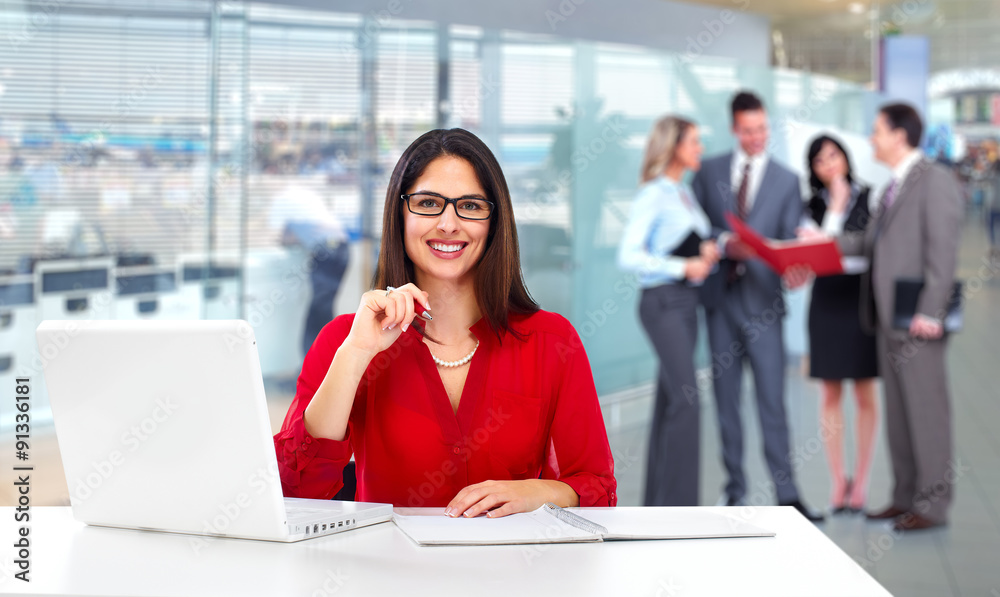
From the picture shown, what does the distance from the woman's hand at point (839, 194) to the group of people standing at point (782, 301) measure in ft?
0.03

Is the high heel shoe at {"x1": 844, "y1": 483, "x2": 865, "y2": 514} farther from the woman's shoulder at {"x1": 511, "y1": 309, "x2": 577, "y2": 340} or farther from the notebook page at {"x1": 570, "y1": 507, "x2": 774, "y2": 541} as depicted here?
the notebook page at {"x1": 570, "y1": 507, "x2": 774, "y2": 541}

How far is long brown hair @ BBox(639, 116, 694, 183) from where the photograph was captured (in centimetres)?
388

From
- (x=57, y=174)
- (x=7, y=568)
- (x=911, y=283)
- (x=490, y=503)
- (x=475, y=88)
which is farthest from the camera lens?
(x=475, y=88)

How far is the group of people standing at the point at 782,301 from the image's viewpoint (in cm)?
377

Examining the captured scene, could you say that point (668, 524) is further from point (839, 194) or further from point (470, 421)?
point (839, 194)

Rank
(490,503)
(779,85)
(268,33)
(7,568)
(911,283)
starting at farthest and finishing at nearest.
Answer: (779,85) < (268,33) < (911,283) < (490,503) < (7,568)

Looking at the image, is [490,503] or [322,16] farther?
[322,16]

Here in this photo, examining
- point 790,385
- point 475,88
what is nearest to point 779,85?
point 790,385

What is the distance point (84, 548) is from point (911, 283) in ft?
11.5

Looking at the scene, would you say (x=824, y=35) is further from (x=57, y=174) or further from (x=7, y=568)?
(x=7, y=568)

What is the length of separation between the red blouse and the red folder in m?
2.10

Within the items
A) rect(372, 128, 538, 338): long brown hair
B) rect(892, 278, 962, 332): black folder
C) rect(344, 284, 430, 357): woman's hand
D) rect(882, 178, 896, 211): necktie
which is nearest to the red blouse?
rect(372, 128, 538, 338): long brown hair

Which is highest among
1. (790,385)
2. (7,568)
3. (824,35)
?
(824,35)

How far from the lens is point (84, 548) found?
1.29 meters
